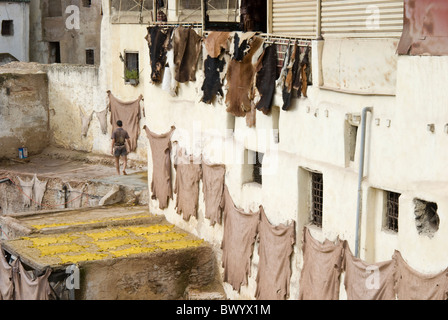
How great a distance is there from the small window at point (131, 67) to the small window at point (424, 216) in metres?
16.8

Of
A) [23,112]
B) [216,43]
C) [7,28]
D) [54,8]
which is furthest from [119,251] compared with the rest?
[7,28]

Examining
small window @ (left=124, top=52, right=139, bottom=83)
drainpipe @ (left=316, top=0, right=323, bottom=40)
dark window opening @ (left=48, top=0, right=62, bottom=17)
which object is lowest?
small window @ (left=124, top=52, right=139, bottom=83)

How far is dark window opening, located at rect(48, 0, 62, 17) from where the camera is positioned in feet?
135

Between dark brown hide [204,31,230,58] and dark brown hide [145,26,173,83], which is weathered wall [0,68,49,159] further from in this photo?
dark brown hide [204,31,230,58]

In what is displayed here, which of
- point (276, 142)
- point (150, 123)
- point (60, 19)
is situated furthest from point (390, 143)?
point (60, 19)

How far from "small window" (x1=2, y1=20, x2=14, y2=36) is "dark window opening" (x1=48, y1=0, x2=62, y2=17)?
1.74 meters

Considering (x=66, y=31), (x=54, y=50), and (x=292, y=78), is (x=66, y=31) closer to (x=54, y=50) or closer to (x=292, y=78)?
(x=54, y=50)

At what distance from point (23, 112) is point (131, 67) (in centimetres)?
478

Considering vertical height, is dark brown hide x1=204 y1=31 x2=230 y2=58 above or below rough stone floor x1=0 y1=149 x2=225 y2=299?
above

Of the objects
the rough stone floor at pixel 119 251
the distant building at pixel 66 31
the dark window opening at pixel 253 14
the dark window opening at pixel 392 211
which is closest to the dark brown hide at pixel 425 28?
the dark window opening at pixel 392 211

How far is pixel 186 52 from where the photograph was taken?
21.0m

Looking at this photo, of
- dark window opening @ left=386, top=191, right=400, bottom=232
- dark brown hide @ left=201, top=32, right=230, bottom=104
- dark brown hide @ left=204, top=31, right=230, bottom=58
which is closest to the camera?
dark window opening @ left=386, top=191, right=400, bottom=232

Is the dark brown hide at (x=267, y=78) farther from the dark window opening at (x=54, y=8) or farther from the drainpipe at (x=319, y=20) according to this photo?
the dark window opening at (x=54, y=8)

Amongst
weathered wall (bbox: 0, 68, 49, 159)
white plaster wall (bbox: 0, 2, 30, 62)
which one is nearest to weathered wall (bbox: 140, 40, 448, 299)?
weathered wall (bbox: 0, 68, 49, 159)
